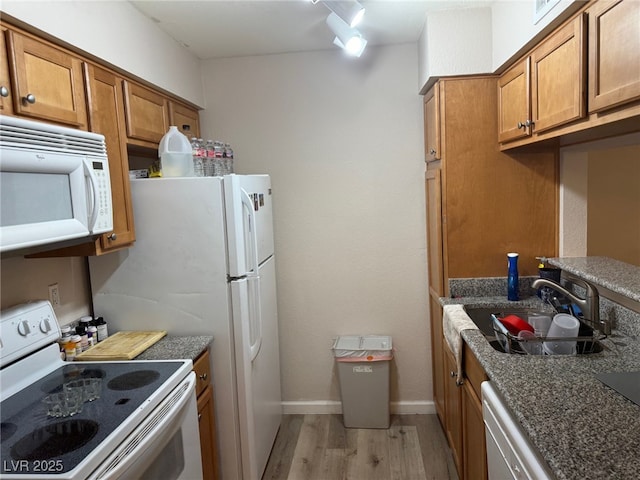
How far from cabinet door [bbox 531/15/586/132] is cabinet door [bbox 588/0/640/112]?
5 centimetres

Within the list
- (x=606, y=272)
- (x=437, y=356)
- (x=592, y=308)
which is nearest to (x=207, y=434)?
(x=437, y=356)

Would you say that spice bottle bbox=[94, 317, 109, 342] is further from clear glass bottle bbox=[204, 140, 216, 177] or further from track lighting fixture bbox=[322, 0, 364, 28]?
track lighting fixture bbox=[322, 0, 364, 28]

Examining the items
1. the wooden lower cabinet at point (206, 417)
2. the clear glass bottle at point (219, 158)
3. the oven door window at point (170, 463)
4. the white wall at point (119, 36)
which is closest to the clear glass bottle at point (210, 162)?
the clear glass bottle at point (219, 158)

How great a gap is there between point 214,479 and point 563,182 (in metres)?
2.31

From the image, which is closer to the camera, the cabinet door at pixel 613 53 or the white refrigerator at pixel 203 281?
the cabinet door at pixel 613 53

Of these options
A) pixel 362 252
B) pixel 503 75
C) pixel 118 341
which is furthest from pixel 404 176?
pixel 118 341

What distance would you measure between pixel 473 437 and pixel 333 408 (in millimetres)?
1450

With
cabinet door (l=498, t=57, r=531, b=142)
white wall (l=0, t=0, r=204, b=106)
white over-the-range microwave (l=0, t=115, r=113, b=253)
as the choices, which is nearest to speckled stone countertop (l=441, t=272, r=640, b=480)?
cabinet door (l=498, t=57, r=531, b=142)

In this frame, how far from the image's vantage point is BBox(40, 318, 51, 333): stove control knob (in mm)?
1812

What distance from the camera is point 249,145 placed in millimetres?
3125

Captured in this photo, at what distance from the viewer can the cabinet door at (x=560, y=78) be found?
62.2 inches

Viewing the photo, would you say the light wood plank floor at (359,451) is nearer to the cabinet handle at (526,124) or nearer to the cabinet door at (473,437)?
the cabinet door at (473,437)

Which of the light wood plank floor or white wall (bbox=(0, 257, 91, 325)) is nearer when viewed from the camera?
white wall (bbox=(0, 257, 91, 325))

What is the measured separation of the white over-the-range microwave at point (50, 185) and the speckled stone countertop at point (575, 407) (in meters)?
1.51
